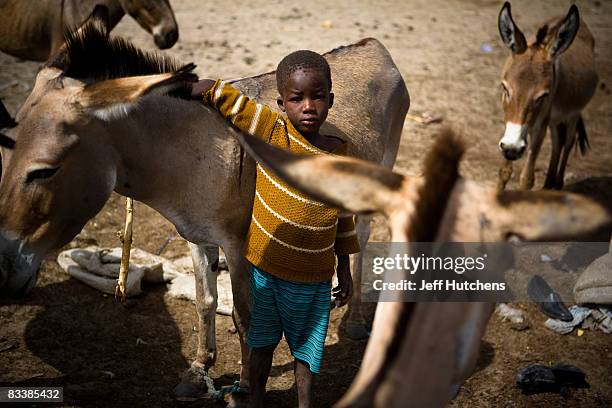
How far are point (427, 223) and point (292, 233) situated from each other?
4.26ft

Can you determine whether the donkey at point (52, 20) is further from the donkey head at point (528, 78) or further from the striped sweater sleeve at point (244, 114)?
the striped sweater sleeve at point (244, 114)

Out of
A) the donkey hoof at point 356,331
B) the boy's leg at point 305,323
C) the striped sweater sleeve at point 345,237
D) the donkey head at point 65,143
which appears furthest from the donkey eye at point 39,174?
the donkey hoof at point 356,331

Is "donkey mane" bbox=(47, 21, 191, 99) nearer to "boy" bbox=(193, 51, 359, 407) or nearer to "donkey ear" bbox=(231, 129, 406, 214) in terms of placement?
"boy" bbox=(193, 51, 359, 407)

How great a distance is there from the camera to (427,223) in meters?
1.61

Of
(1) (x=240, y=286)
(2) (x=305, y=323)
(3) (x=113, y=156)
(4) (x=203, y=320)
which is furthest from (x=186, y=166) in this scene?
(4) (x=203, y=320)

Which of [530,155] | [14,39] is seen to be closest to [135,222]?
[14,39]

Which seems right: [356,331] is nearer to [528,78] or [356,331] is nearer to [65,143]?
[65,143]

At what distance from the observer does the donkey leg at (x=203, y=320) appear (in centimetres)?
375

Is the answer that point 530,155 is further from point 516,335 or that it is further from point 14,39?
point 14,39

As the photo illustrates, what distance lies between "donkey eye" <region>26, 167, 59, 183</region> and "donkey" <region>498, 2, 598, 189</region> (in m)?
4.38

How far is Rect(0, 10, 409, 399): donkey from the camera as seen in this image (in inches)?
107

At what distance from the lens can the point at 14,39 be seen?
7.25 metres

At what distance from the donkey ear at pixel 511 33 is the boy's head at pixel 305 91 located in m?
4.01

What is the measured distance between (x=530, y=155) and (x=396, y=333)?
5405mm
